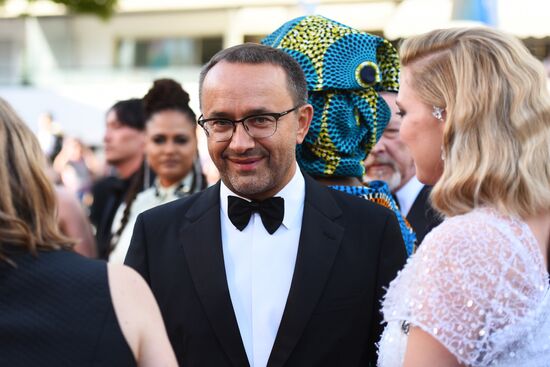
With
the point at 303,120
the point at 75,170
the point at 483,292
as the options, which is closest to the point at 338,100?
the point at 303,120

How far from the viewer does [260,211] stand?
2.76 meters

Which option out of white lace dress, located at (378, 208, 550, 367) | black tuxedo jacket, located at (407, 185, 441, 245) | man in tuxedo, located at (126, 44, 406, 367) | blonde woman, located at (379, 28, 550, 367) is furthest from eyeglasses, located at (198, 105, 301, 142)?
black tuxedo jacket, located at (407, 185, 441, 245)

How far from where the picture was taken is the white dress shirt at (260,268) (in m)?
2.62

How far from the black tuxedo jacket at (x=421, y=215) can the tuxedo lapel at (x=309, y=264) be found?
1.22m

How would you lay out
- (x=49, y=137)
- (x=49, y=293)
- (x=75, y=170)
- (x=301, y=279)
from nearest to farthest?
(x=49, y=293) < (x=301, y=279) < (x=75, y=170) < (x=49, y=137)

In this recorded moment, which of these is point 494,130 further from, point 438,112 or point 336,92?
point 336,92

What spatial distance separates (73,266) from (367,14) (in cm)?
1999

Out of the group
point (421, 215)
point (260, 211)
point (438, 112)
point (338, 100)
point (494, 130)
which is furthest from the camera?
A: point (421, 215)

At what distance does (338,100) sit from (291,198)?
18.4 inches

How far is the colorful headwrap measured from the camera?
3.02 metres

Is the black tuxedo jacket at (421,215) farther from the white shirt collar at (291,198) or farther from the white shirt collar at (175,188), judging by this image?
the white shirt collar at (175,188)

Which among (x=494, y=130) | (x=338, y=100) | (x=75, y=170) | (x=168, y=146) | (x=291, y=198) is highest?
(x=494, y=130)

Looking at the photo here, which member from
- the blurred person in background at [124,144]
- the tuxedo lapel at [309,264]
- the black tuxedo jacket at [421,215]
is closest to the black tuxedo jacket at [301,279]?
the tuxedo lapel at [309,264]

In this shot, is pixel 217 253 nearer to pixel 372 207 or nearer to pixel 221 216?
pixel 221 216
